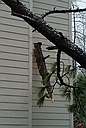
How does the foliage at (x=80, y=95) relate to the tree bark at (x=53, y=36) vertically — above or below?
below

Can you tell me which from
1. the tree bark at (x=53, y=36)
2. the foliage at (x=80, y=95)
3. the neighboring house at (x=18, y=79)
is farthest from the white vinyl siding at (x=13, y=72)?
the tree bark at (x=53, y=36)

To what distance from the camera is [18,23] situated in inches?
207

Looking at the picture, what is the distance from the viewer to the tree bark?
4.99 ft

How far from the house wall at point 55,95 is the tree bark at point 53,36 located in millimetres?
3697

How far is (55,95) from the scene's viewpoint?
18.8 ft

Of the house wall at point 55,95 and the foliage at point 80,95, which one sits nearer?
the foliage at point 80,95

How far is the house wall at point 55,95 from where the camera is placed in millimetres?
5453

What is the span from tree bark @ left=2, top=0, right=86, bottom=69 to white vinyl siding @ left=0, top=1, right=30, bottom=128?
11.1 feet

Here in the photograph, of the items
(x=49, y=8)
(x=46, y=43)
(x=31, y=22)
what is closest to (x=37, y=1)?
(x=49, y=8)

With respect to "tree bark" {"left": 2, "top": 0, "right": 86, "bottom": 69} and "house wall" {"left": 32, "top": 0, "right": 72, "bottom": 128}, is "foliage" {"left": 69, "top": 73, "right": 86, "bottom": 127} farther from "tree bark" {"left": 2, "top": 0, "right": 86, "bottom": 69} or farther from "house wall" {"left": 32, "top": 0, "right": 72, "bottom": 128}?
"house wall" {"left": 32, "top": 0, "right": 72, "bottom": 128}

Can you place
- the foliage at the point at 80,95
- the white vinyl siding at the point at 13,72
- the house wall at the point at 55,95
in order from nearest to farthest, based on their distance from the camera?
the foliage at the point at 80,95
the white vinyl siding at the point at 13,72
the house wall at the point at 55,95

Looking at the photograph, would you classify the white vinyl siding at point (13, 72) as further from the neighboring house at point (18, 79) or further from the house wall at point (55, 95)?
the house wall at point (55, 95)

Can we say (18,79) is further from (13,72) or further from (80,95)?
(80,95)

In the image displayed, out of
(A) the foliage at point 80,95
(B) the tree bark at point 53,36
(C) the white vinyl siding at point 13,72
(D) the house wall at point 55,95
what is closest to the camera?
(B) the tree bark at point 53,36
